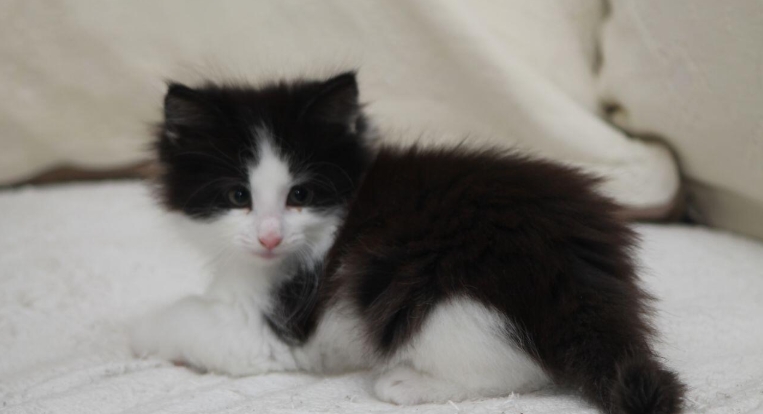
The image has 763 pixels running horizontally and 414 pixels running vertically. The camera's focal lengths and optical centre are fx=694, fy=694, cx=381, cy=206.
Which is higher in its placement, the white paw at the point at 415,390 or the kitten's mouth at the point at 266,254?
the kitten's mouth at the point at 266,254

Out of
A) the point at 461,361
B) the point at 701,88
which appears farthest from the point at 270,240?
the point at 701,88

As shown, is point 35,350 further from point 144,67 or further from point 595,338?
point 144,67

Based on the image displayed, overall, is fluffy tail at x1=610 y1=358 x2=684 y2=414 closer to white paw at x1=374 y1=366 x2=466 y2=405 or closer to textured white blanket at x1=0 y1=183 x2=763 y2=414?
textured white blanket at x1=0 y1=183 x2=763 y2=414

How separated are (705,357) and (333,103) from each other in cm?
102

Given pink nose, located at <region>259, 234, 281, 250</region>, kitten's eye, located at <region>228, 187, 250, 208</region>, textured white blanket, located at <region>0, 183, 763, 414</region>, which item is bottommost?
textured white blanket, located at <region>0, 183, 763, 414</region>

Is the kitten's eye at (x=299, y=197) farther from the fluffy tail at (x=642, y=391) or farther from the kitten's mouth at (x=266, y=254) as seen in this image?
the fluffy tail at (x=642, y=391)

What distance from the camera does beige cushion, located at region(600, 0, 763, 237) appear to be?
2193mm

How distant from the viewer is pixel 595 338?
47.8 inches

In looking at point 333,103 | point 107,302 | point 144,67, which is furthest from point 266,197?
point 144,67

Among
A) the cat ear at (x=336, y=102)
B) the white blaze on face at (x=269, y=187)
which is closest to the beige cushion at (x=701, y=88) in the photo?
the cat ear at (x=336, y=102)

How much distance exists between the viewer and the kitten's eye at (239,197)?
1.54m

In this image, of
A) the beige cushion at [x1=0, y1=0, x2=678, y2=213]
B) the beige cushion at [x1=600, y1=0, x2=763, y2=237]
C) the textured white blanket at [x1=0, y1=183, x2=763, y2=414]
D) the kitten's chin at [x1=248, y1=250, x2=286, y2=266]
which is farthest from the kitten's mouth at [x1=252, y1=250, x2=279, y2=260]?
the beige cushion at [x1=600, y1=0, x2=763, y2=237]

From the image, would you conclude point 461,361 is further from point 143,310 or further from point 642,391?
point 143,310

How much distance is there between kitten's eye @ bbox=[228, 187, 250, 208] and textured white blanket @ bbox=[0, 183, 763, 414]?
1.29ft
